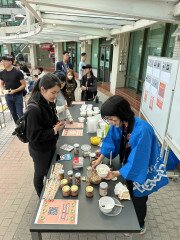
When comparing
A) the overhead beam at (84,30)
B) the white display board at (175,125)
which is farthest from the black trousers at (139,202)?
the overhead beam at (84,30)

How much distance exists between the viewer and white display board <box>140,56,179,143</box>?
2912 millimetres

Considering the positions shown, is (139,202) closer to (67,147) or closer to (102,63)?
(67,147)

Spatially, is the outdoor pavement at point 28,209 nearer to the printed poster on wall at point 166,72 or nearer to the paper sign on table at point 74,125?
the paper sign on table at point 74,125

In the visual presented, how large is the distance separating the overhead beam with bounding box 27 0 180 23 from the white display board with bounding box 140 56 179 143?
0.70m

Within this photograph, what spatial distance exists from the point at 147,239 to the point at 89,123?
163 cm

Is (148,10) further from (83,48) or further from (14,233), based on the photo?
(83,48)

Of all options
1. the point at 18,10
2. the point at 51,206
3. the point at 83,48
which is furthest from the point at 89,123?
the point at 18,10

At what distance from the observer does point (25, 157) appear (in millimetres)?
3951

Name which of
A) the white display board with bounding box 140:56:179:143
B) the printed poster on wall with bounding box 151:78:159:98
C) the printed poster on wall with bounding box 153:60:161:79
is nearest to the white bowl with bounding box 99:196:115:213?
the white display board with bounding box 140:56:179:143

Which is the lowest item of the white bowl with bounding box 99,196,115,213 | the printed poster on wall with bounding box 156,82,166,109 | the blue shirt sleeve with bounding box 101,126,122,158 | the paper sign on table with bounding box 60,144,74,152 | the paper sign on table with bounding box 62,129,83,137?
the white bowl with bounding box 99,196,115,213

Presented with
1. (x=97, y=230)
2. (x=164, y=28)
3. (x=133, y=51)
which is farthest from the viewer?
(x=133, y=51)

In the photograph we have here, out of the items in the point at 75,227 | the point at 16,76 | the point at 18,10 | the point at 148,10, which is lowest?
the point at 75,227

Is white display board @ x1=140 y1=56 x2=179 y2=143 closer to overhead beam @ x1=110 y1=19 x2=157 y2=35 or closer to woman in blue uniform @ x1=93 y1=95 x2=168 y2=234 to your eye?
overhead beam @ x1=110 y1=19 x2=157 y2=35

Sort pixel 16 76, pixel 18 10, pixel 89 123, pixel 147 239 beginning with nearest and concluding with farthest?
pixel 147 239
pixel 89 123
pixel 16 76
pixel 18 10
